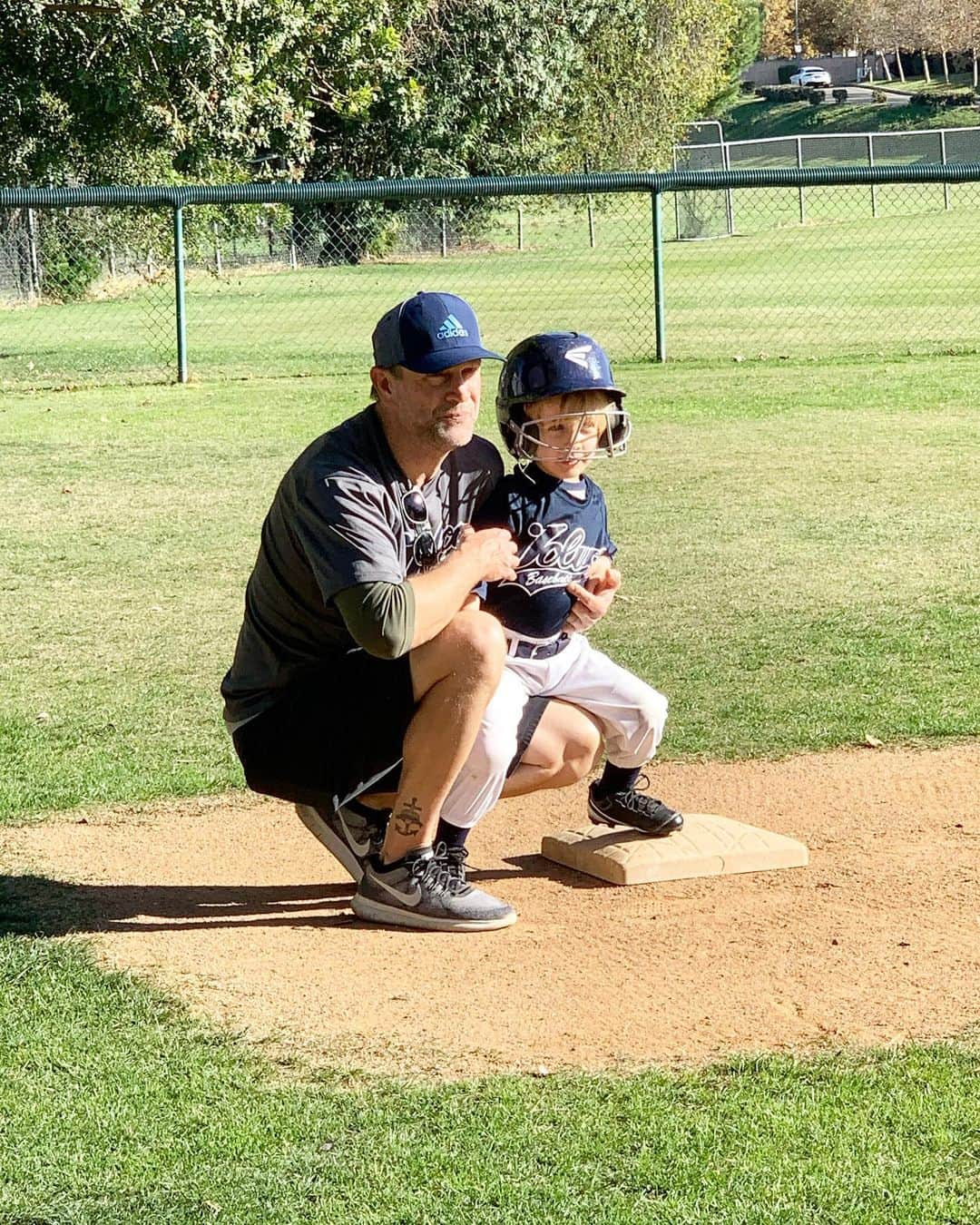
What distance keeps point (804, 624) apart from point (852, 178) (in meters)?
9.61

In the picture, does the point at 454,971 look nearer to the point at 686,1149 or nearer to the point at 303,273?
the point at 686,1149

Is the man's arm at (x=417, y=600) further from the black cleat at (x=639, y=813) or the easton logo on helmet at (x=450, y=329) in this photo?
the black cleat at (x=639, y=813)

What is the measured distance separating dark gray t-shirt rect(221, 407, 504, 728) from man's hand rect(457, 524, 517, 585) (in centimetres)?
16

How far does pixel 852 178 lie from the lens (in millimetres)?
16188

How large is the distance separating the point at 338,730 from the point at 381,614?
499mm

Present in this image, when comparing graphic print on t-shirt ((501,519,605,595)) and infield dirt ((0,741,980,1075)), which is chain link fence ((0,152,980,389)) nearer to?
infield dirt ((0,741,980,1075))

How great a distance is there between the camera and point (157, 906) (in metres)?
4.65

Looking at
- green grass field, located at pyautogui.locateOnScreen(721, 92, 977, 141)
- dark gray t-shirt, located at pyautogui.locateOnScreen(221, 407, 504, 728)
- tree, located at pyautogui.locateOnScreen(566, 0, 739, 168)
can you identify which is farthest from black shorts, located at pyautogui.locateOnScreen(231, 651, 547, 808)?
green grass field, located at pyautogui.locateOnScreen(721, 92, 977, 141)

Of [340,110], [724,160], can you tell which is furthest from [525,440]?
[724,160]

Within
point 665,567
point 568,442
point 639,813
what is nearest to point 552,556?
point 568,442

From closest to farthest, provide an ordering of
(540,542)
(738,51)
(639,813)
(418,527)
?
(418,527) < (540,542) < (639,813) < (738,51)

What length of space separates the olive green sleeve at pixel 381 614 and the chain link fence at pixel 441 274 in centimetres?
1253

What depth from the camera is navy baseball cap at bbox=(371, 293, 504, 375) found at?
414cm

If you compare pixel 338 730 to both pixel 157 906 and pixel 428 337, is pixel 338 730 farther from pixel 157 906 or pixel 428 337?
pixel 428 337
